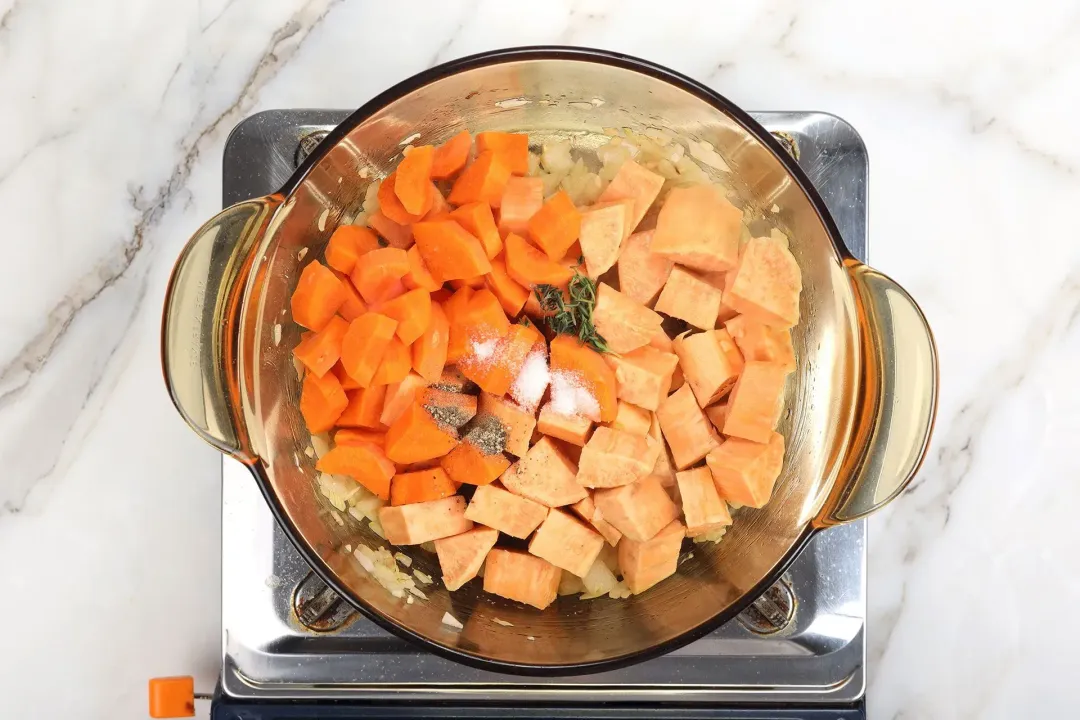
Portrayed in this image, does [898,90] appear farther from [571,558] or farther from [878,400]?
[571,558]

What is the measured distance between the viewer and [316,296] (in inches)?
43.5

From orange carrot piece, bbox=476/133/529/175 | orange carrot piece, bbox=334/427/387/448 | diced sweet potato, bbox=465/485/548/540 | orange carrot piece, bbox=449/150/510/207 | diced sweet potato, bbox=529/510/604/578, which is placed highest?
orange carrot piece, bbox=476/133/529/175

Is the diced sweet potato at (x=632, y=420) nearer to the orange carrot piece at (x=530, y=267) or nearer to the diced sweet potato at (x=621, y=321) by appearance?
the diced sweet potato at (x=621, y=321)

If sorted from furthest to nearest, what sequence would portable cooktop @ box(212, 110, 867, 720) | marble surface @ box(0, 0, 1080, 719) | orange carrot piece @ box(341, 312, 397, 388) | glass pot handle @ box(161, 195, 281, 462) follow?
marble surface @ box(0, 0, 1080, 719), portable cooktop @ box(212, 110, 867, 720), orange carrot piece @ box(341, 312, 397, 388), glass pot handle @ box(161, 195, 281, 462)

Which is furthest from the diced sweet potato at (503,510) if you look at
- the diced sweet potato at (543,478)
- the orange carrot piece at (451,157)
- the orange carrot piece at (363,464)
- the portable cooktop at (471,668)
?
the orange carrot piece at (451,157)

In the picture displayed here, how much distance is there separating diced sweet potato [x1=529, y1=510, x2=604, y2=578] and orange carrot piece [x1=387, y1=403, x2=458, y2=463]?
0.18 meters

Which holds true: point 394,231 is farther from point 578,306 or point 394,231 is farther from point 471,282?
point 578,306

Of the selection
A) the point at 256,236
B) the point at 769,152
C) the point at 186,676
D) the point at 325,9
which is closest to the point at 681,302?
the point at 769,152

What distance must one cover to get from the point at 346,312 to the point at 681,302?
488 mm

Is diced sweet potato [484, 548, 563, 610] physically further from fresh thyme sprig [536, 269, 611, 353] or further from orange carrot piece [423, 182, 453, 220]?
orange carrot piece [423, 182, 453, 220]

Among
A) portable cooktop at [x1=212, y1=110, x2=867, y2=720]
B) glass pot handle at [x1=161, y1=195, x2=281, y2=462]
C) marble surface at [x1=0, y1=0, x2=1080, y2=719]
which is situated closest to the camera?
glass pot handle at [x1=161, y1=195, x2=281, y2=462]

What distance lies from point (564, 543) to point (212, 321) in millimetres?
567

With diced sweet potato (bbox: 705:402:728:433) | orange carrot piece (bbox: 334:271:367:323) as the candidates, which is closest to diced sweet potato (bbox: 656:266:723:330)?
diced sweet potato (bbox: 705:402:728:433)

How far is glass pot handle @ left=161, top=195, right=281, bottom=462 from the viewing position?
96cm
